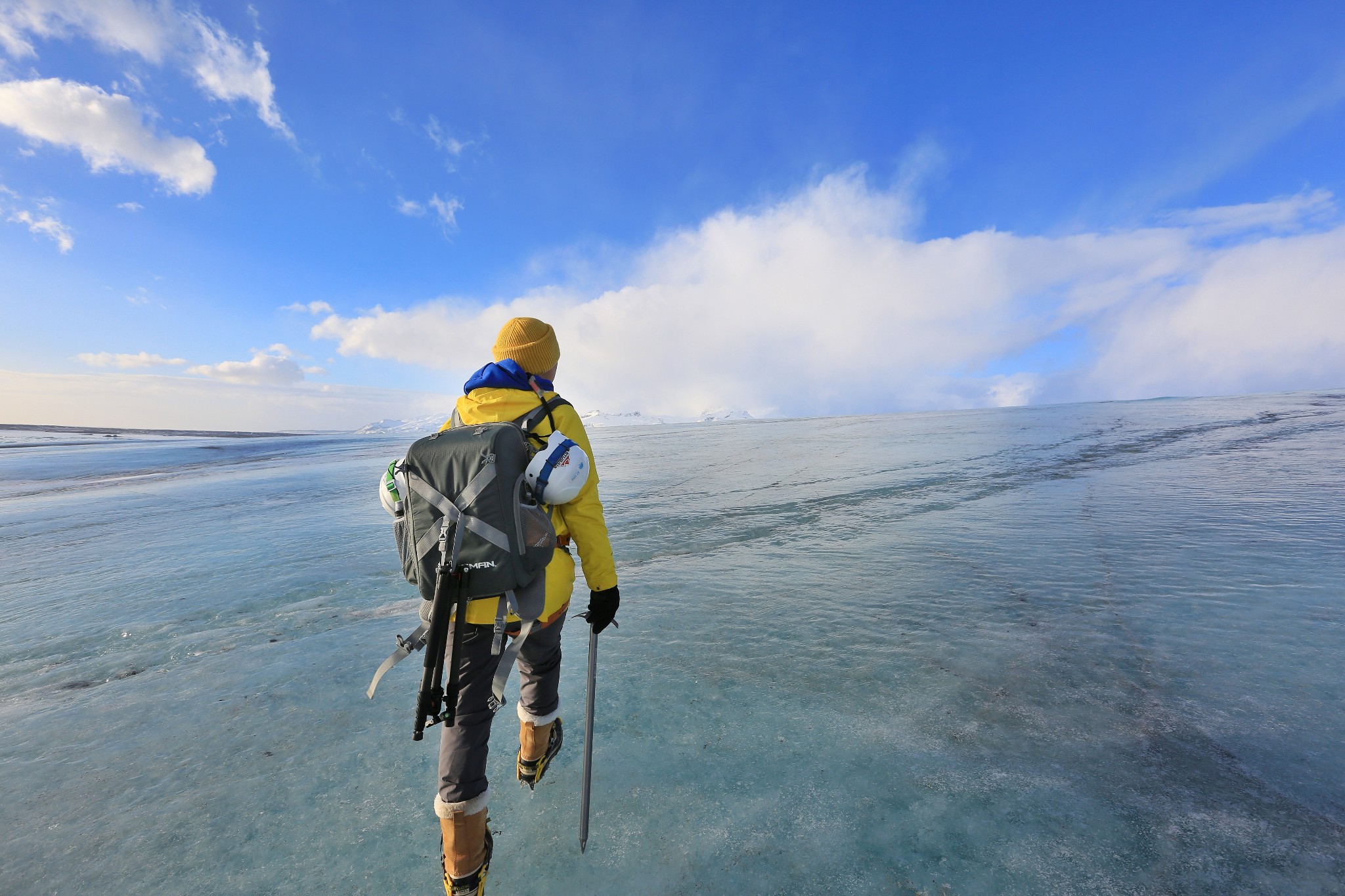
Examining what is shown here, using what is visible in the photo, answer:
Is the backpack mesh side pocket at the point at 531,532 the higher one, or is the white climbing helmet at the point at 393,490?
the white climbing helmet at the point at 393,490

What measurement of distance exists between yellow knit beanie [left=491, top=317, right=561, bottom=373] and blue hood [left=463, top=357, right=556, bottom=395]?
0.08m

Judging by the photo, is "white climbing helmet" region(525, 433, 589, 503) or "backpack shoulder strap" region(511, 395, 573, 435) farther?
"backpack shoulder strap" region(511, 395, 573, 435)

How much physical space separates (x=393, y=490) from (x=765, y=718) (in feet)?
7.74

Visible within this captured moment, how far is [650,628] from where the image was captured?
13.8ft

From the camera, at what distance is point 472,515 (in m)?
1.91

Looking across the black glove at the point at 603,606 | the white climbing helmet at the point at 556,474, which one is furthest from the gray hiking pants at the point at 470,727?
the white climbing helmet at the point at 556,474

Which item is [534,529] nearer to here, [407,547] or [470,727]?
[407,547]

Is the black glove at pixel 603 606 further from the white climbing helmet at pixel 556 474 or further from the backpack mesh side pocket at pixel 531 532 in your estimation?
the white climbing helmet at pixel 556 474

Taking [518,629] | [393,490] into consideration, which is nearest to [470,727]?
[518,629]

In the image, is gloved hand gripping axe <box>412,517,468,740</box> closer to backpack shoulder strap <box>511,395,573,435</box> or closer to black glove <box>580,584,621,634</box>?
backpack shoulder strap <box>511,395,573,435</box>

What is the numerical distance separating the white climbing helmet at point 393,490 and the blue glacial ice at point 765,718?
1.45 meters

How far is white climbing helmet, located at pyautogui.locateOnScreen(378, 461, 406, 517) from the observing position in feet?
6.69

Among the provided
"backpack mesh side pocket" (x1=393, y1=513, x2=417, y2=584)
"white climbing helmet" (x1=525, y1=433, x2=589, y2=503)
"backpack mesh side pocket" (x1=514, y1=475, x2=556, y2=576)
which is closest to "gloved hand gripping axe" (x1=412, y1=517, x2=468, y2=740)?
"backpack mesh side pocket" (x1=393, y1=513, x2=417, y2=584)

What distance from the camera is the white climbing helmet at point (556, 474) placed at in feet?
6.71
